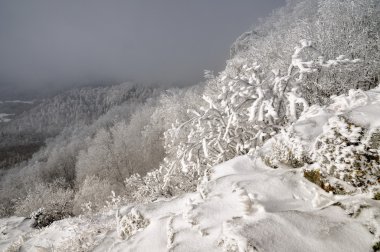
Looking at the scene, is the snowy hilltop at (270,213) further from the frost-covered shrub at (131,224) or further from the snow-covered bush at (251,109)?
the snow-covered bush at (251,109)

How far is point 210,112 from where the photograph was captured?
9250 mm

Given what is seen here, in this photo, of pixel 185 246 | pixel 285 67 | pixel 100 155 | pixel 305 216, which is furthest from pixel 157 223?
pixel 100 155

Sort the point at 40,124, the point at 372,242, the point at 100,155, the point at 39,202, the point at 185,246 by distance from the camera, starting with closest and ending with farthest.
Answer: the point at 372,242 < the point at 185,246 < the point at 39,202 < the point at 100,155 < the point at 40,124

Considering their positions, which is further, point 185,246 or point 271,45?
point 271,45

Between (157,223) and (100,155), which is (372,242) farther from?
(100,155)

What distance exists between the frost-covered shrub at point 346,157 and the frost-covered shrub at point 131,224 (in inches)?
156

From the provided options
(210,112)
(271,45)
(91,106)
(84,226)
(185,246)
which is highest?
(271,45)

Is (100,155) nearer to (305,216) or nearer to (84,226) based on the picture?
(84,226)

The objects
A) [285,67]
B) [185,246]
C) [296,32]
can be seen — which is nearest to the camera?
[185,246]

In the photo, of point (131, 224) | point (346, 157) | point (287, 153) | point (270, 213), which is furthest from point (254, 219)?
point (131, 224)

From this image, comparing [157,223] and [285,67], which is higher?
[285,67]

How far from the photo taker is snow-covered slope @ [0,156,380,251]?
3086 millimetres

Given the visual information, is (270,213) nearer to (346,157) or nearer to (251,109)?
(346,157)

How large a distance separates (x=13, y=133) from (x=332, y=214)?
18809cm
